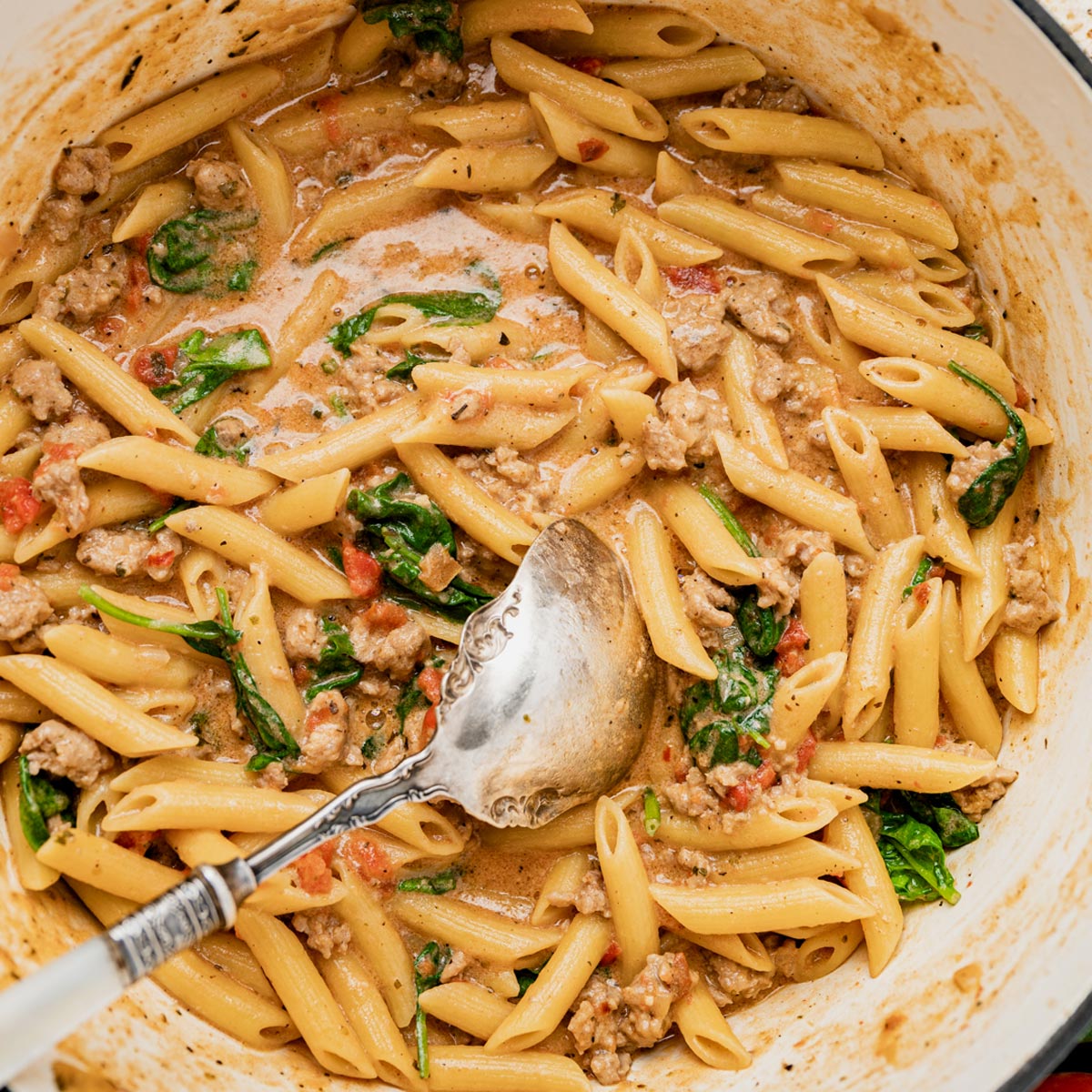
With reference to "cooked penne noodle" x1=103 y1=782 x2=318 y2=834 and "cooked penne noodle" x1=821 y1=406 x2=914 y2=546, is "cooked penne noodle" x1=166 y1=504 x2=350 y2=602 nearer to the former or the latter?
"cooked penne noodle" x1=103 y1=782 x2=318 y2=834

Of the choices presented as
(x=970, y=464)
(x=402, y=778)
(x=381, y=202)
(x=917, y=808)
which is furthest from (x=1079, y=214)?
(x=402, y=778)

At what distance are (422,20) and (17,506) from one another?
66.6 inches

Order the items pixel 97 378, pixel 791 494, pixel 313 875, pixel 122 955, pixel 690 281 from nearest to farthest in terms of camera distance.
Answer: pixel 122 955 < pixel 313 875 < pixel 97 378 < pixel 791 494 < pixel 690 281

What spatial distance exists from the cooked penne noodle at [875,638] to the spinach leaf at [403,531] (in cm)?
106

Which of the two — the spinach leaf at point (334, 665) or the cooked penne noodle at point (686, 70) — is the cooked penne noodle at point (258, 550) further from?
the cooked penne noodle at point (686, 70)

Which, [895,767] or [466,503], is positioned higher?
[895,767]

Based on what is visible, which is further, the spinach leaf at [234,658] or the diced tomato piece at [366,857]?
the diced tomato piece at [366,857]

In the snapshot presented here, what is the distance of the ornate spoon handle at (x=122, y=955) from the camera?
237cm

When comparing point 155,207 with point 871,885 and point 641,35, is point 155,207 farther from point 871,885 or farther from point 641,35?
point 871,885

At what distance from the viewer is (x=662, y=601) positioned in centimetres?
340

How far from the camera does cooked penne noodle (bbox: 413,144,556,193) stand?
354 centimetres

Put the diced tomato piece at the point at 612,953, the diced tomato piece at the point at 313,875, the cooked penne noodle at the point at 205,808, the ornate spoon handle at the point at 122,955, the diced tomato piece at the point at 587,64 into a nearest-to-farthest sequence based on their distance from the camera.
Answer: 1. the ornate spoon handle at the point at 122,955
2. the cooked penne noodle at the point at 205,808
3. the diced tomato piece at the point at 313,875
4. the diced tomato piece at the point at 612,953
5. the diced tomato piece at the point at 587,64

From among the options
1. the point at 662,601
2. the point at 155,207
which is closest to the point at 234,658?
the point at 662,601

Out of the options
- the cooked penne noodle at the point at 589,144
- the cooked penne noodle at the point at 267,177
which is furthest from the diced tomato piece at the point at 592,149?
the cooked penne noodle at the point at 267,177
